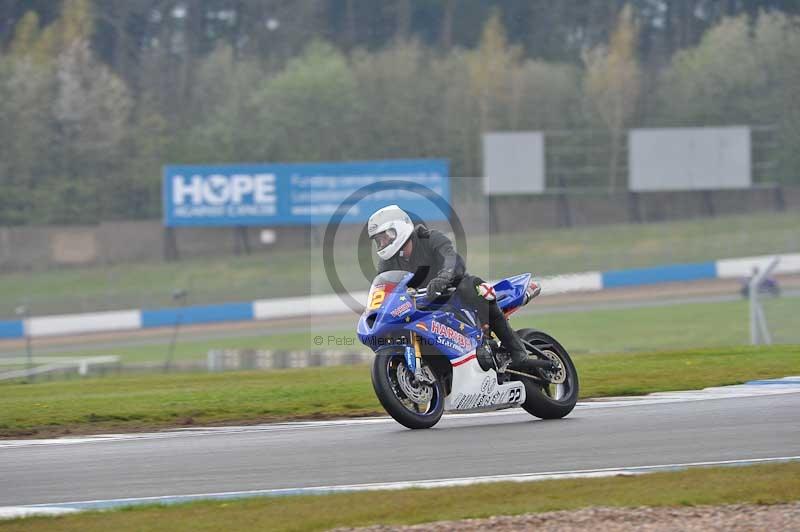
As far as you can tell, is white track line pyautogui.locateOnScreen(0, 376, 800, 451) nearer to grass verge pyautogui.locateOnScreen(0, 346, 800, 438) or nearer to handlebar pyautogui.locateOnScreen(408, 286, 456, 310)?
grass verge pyautogui.locateOnScreen(0, 346, 800, 438)

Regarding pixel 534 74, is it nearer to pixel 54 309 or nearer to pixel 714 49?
pixel 714 49

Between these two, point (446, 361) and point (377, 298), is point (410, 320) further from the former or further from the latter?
point (446, 361)

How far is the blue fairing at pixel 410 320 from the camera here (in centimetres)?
985

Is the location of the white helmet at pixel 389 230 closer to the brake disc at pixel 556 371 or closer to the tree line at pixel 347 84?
the brake disc at pixel 556 371

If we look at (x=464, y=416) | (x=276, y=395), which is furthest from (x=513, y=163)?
(x=464, y=416)

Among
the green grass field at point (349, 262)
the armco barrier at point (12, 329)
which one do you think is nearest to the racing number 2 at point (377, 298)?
the green grass field at point (349, 262)

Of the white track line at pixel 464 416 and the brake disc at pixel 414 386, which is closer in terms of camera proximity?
the brake disc at pixel 414 386

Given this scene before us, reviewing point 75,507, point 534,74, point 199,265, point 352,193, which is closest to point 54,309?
point 199,265

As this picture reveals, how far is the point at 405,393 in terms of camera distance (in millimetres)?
10055

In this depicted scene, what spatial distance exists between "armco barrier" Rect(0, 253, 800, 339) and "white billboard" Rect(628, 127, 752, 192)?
9.75m

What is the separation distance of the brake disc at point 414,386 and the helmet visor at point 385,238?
38.8 inches

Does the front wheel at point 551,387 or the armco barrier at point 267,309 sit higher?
the front wheel at point 551,387

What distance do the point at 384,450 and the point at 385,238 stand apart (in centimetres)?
178

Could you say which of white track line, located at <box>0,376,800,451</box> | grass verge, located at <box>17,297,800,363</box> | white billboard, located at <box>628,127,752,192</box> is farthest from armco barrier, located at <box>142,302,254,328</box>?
white track line, located at <box>0,376,800,451</box>
